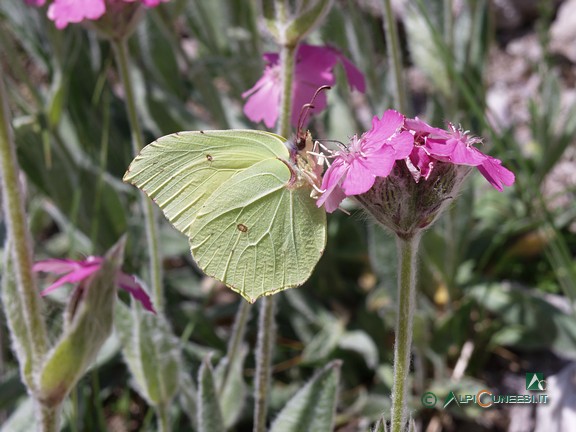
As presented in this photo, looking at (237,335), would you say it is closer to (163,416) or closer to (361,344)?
(163,416)

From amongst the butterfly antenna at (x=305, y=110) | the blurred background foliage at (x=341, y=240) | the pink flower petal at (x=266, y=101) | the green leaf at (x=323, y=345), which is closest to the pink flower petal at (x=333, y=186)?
the butterfly antenna at (x=305, y=110)

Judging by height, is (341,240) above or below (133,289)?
below

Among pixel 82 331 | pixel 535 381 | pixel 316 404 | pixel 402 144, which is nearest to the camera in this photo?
pixel 402 144

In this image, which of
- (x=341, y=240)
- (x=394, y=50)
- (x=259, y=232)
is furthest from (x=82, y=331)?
(x=341, y=240)

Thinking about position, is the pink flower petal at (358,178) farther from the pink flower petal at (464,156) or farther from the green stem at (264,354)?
the green stem at (264,354)

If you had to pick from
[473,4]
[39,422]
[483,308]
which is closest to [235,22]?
[473,4]

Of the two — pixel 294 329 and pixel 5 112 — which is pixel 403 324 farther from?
pixel 294 329
